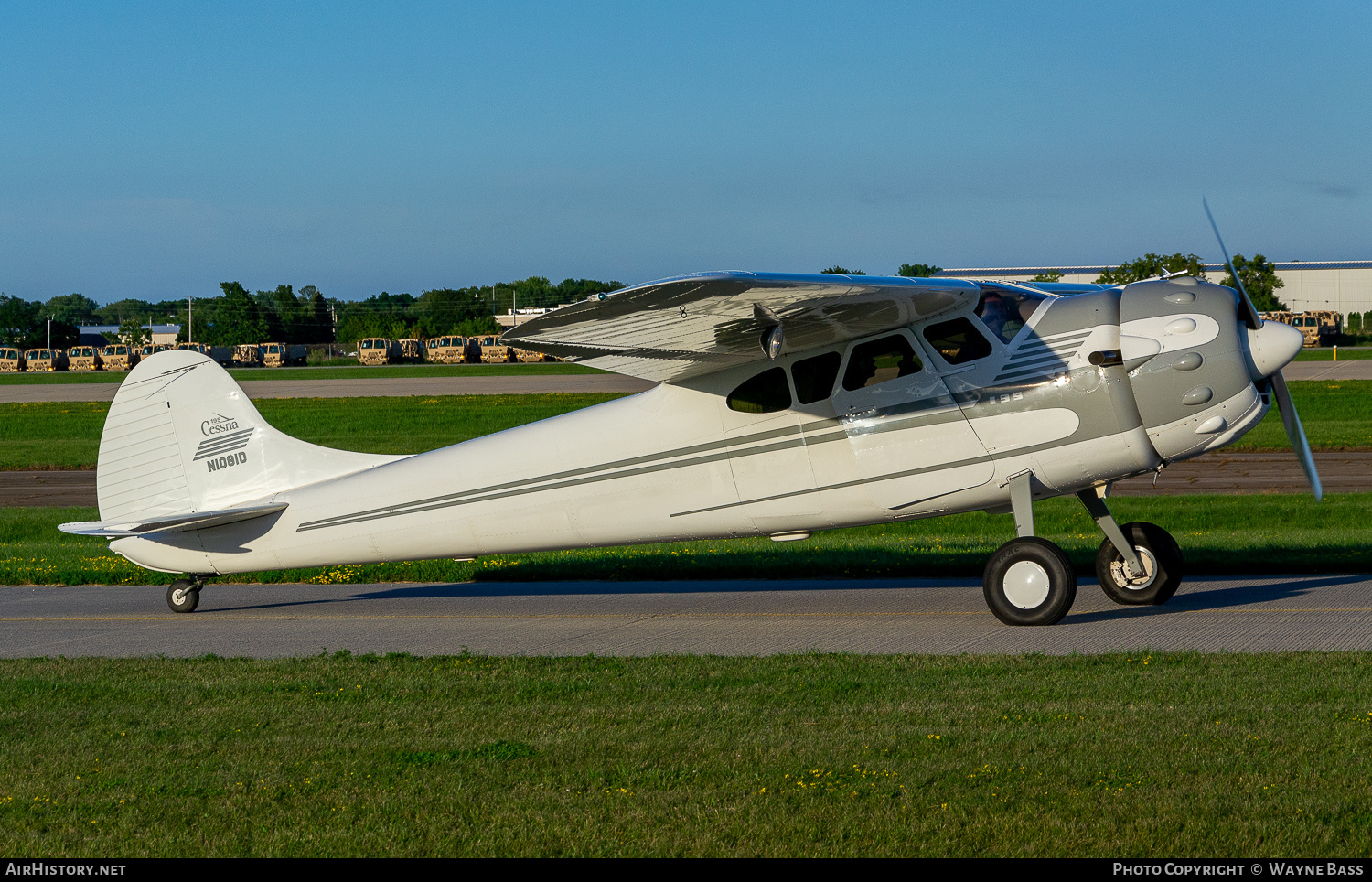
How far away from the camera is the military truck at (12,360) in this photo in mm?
89438

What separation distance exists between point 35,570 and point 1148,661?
13.0 metres

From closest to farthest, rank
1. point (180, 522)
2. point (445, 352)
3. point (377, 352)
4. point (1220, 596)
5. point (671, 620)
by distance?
point (671, 620)
point (1220, 596)
point (180, 522)
point (445, 352)
point (377, 352)

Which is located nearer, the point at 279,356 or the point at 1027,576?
the point at 1027,576

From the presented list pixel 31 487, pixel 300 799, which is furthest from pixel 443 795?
pixel 31 487

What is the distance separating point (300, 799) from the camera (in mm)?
5582

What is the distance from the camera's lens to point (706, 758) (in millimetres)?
6078

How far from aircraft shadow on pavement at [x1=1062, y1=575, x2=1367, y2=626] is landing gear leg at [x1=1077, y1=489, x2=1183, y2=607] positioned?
114 mm

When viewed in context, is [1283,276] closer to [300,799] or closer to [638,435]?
[638,435]

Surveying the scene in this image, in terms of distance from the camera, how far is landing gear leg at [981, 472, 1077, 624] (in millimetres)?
9766

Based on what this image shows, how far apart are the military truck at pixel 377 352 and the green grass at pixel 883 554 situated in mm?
69284

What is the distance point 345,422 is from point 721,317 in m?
34.5

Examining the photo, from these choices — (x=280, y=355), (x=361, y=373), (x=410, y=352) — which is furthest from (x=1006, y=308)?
(x=280, y=355)

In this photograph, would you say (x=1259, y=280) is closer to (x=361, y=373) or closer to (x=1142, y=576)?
(x=361, y=373)

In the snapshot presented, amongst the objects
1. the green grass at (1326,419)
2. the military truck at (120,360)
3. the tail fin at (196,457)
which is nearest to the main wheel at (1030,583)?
the tail fin at (196,457)
